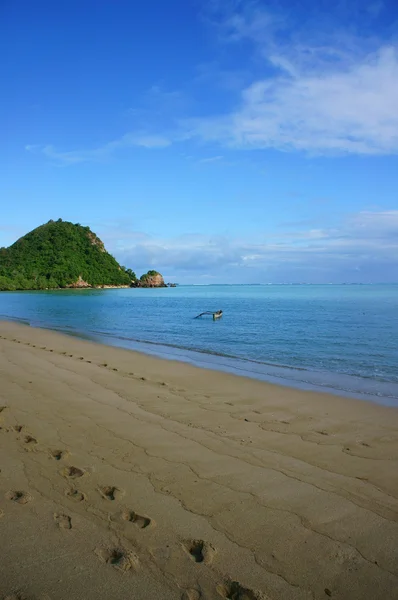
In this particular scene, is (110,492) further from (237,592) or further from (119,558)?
(237,592)

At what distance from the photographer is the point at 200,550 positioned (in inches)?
139

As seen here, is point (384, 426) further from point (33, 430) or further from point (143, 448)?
point (33, 430)

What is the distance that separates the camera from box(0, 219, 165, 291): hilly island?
136 meters

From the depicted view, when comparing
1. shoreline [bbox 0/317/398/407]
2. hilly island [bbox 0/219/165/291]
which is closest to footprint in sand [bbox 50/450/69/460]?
shoreline [bbox 0/317/398/407]

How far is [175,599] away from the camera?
2982mm

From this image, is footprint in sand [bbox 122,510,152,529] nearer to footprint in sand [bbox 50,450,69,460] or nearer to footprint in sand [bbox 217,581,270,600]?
footprint in sand [bbox 217,581,270,600]

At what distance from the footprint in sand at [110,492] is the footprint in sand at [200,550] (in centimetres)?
108

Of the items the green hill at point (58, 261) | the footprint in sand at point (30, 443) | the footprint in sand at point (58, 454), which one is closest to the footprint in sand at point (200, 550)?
the footprint in sand at point (58, 454)

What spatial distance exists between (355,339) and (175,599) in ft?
66.1

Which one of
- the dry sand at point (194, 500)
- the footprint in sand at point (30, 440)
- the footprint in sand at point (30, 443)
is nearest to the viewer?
the dry sand at point (194, 500)

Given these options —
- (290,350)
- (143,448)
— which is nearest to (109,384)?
(143,448)

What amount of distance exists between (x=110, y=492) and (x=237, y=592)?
1901 mm

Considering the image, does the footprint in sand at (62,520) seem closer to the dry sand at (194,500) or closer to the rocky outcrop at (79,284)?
the dry sand at (194,500)

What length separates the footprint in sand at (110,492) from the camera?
4362mm
